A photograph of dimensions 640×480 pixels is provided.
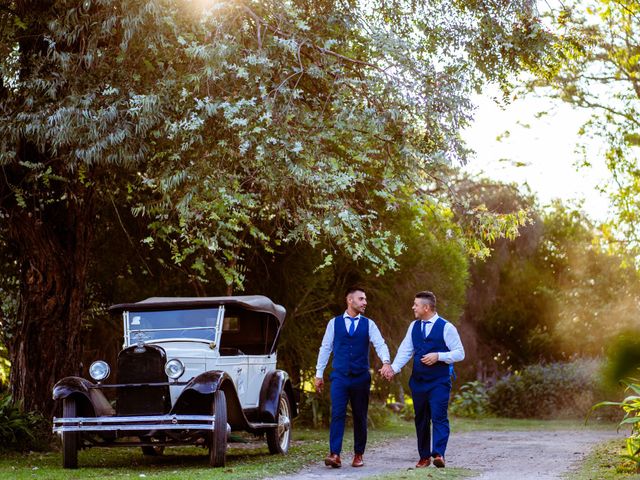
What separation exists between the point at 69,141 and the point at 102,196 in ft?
9.16

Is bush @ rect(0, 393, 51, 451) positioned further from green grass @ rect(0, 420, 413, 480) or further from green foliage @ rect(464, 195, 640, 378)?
green foliage @ rect(464, 195, 640, 378)

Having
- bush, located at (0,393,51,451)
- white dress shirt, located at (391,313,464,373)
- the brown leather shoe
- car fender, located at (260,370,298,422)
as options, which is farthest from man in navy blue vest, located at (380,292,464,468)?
bush, located at (0,393,51,451)

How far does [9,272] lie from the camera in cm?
A: 1611

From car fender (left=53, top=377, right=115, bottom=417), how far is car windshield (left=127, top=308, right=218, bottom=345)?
3.56 ft

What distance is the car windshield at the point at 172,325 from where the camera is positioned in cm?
1171

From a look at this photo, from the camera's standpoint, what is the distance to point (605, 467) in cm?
1056

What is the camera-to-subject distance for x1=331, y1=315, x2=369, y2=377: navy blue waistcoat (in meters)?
10.5

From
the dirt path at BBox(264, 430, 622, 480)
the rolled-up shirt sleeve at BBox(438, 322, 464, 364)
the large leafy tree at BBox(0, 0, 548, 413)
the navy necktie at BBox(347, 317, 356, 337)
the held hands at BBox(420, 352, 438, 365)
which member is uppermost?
the large leafy tree at BBox(0, 0, 548, 413)

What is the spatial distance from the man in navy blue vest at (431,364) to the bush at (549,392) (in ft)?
41.8

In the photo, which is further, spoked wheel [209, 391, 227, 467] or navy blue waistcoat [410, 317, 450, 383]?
spoked wheel [209, 391, 227, 467]

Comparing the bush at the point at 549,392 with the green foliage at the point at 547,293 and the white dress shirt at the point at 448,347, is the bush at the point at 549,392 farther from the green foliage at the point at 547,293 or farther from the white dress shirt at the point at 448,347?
the white dress shirt at the point at 448,347

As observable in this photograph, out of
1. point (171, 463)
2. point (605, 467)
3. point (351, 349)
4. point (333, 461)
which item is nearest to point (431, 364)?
point (351, 349)

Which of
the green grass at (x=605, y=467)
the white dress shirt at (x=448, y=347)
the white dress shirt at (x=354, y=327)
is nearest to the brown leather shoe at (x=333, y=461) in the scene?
the white dress shirt at (x=354, y=327)

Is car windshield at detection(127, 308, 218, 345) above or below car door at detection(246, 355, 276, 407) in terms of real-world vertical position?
above
